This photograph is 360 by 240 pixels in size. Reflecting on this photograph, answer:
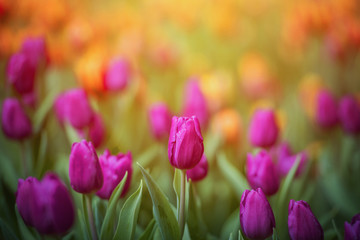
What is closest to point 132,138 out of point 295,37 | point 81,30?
point 81,30

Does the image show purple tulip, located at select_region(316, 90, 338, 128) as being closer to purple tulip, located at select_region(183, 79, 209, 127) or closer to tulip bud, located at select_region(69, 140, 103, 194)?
purple tulip, located at select_region(183, 79, 209, 127)

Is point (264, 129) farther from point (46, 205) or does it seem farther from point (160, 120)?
point (46, 205)

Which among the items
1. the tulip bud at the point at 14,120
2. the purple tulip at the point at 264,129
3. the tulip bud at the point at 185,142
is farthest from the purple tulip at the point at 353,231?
the tulip bud at the point at 14,120

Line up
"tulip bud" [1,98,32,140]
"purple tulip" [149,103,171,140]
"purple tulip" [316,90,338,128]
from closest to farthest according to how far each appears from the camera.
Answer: "tulip bud" [1,98,32,140], "purple tulip" [149,103,171,140], "purple tulip" [316,90,338,128]

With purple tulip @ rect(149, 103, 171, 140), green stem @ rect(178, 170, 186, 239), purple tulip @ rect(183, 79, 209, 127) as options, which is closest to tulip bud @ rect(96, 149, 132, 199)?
green stem @ rect(178, 170, 186, 239)

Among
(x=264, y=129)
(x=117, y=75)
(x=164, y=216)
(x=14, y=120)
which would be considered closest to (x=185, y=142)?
(x=164, y=216)

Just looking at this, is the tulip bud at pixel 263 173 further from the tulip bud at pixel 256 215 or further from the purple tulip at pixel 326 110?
the purple tulip at pixel 326 110

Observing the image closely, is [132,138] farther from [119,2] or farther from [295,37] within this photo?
[119,2]

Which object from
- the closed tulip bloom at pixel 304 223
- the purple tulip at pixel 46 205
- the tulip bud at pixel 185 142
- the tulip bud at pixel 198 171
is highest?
the tulip bud at pixel 185 142
